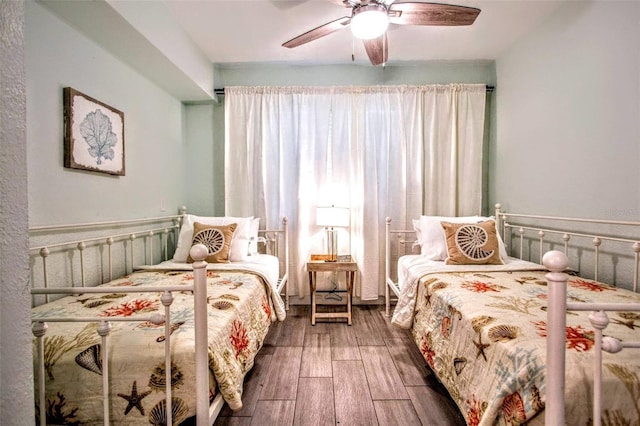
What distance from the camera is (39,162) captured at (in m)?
1.61

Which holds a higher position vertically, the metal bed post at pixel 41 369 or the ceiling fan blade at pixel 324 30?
the ceiling fan blade at pixel 324 30

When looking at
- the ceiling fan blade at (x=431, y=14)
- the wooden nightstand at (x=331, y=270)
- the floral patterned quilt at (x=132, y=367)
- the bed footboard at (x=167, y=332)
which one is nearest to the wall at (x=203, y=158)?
the wooden nightstand at (x=331, y=270)

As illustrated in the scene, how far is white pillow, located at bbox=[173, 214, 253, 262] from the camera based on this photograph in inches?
98.5

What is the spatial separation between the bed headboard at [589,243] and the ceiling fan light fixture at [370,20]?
5.67 feet

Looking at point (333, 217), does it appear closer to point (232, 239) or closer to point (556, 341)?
point (232, 239)

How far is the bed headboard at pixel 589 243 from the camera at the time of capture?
5.87 ft

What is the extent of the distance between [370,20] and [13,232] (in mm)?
1814

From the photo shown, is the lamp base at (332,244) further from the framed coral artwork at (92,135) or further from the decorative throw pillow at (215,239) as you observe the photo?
the framed coral artwork at (92,135)

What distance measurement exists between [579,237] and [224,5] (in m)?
A: 2.99

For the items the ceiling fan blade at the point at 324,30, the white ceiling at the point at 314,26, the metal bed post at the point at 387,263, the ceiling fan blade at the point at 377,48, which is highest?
the white ceiling at the point at 314,26

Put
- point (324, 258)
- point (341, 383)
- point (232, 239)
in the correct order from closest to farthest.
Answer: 1. point (341, 383)
2. point (232, 239)
3. point (324, 258)

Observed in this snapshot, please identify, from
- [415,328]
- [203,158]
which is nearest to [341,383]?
[415,328]

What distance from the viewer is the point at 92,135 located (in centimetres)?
194

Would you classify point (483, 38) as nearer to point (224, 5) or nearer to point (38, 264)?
point (224, 5)
